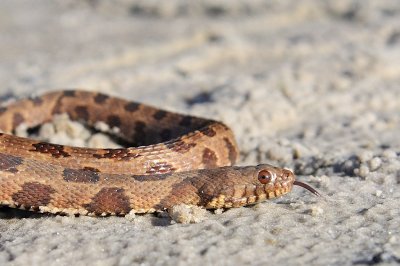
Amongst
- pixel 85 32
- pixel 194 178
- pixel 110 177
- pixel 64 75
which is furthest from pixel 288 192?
pixel 85 32

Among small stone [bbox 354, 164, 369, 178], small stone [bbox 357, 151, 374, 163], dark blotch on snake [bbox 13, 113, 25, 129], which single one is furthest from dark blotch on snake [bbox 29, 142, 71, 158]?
small stone [bbox 357, 151, 374, 163]

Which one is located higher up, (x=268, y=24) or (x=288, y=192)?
(x=268, y=24)

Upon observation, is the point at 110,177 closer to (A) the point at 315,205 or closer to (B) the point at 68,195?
(B) the point at 68,195

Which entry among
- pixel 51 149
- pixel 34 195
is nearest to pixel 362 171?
pixel 51 149

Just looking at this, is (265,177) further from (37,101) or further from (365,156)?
(37,101)

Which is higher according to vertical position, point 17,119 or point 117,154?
point 17,119

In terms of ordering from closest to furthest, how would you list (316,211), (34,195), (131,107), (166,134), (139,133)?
(316,211) < (34,195) < (166,134) < (139,133) < (131,107)

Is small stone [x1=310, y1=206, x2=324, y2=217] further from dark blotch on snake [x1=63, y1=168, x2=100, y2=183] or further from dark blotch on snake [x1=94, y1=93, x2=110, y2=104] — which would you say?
dark blotch on snake [x1=94, y1=93, x2=110, y2=104]

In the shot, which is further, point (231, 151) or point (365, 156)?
point (231, 151)
